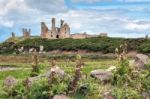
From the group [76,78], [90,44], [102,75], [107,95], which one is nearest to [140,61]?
[102,75]

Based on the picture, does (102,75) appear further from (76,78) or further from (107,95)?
(76,78)

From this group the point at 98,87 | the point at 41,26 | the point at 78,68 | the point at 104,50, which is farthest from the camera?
the point at 41,26

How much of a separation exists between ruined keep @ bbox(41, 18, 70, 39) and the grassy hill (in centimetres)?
733

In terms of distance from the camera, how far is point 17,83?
2031 centimetres

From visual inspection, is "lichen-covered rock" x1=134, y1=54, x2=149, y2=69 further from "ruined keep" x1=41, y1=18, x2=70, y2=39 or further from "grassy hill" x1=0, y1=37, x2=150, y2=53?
"ruined keep" x1=41, y1=18, x2=70, y2=39

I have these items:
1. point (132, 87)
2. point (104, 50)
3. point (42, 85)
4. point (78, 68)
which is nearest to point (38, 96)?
point (42, 85)

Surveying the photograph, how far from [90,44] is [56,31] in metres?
33.8

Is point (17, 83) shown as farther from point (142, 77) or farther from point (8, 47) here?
point (8, 47)

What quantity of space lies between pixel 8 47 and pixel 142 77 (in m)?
110

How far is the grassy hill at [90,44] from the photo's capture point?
94938mm

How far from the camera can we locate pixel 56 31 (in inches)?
5531

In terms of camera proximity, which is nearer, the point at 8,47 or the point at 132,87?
the point at 132,87

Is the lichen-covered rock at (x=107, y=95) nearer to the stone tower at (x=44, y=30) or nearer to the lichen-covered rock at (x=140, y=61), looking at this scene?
the lichen-covered rock at (x=140, y=61)

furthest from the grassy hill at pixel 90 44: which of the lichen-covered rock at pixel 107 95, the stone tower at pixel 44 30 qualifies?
the lichen-covered rock at pixel 107 95
